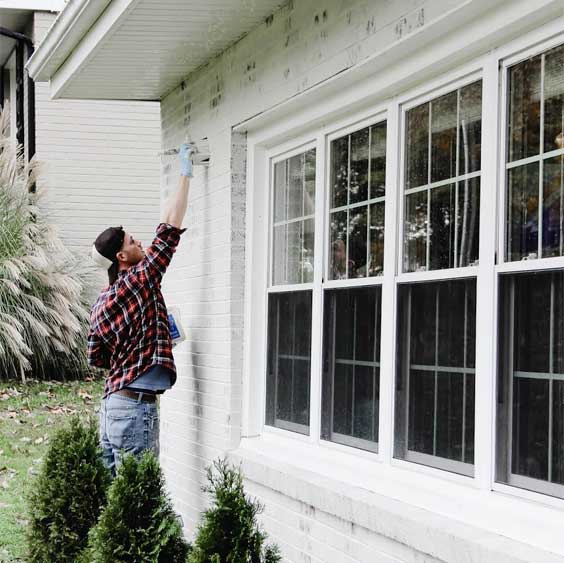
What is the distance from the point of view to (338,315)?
205 inches

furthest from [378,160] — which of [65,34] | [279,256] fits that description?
[65,34]

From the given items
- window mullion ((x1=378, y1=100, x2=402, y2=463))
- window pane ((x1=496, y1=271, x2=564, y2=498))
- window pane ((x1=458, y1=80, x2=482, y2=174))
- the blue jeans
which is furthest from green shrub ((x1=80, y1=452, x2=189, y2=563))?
window pane ((x1=458, y1=80, x2=482, y2=174))

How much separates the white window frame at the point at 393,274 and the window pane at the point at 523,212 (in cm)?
4

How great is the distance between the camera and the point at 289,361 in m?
5.77

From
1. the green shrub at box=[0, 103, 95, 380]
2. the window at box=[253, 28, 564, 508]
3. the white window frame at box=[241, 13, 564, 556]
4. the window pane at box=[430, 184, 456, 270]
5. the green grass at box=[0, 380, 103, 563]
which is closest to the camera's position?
the window at box=[253, 28, 564, 508]

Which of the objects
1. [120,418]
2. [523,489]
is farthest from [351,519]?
[120,418]

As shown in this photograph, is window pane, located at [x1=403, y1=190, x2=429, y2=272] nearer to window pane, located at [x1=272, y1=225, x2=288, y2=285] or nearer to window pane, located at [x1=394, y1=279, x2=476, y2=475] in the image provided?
window pane, located at [x1=394, y1=279, x2=476, y2=475]

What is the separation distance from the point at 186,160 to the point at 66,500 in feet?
7.31

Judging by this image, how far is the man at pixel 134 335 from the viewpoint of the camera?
19.2ft

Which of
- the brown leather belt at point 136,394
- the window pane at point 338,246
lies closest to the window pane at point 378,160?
the window pane at point 338,246

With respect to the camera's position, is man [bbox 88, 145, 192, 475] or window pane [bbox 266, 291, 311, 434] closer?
window pane [bbox 266, 291, 311, 434]

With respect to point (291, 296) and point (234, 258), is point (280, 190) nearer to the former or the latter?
point (234, 258)

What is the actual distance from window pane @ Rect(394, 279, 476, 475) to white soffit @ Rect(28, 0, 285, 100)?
2056 mm

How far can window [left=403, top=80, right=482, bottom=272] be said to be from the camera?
13.4 ft
